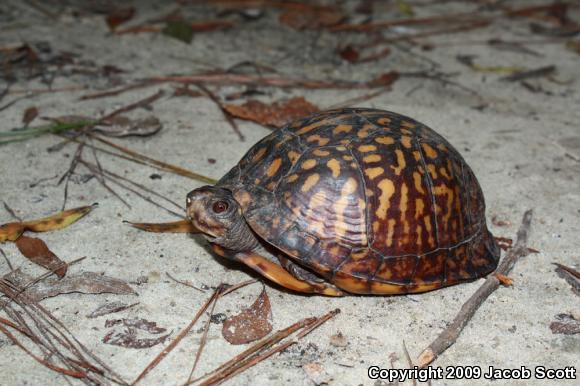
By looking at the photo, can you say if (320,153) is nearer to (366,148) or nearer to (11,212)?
(366,148)

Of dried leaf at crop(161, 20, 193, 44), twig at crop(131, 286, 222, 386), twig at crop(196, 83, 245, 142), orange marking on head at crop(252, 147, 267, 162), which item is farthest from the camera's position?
dried leaf at crop(161, 20, 193, 44)

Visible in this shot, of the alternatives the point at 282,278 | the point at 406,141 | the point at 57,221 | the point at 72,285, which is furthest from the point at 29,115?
the point at 406,141

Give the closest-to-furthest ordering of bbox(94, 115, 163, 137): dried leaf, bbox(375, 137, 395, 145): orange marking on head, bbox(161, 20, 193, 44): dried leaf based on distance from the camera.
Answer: bbox(375, 137, 395, 145): orange marking on head
bbox(94, 115, 163, 137): dried leaf
bbox(161, 20, 193, 44): dried leaf

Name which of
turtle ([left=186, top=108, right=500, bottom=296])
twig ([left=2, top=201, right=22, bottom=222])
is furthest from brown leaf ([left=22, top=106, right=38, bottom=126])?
turtle ([left=186, top=108, right=500, bottom=296])

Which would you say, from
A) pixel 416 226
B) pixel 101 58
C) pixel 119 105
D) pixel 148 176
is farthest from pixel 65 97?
pixel 416 226

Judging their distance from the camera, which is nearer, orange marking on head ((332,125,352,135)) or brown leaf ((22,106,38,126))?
orange marking on head ((332,125,352,135))

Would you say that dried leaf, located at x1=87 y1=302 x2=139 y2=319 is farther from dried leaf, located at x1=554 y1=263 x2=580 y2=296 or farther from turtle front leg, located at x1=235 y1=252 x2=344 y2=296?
dried leaf, located at x1=554 y1=263 x2=580 y2=296

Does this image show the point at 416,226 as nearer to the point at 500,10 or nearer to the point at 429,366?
the point at 429,366
